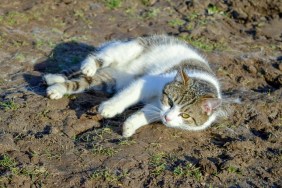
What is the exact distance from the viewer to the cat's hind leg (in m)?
4.61

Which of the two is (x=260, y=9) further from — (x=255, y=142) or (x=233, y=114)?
(x=255, y=142)

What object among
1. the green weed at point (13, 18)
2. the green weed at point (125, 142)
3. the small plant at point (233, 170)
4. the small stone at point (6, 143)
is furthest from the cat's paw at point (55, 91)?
the green weed at point (13, 18)

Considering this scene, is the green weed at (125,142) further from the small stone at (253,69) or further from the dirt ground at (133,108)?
the small stone at (253,69)

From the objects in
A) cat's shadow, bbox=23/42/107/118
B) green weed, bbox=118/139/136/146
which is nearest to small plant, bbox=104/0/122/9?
cat's shadow, bbox=23/42/107/118

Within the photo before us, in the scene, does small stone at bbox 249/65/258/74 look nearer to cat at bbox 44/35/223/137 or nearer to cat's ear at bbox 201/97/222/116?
cat at bbox 44/35/223/137

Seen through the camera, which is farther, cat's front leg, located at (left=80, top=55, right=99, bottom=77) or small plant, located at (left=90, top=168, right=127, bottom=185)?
cat's front leg, located at (left=80, top=55, right=99, bottom=77)

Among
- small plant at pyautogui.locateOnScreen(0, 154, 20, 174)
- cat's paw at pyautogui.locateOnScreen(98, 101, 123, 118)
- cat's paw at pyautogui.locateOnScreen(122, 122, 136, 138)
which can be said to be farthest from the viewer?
cat's paw at pyautogui.locateOnScreen(98, 101, 123, 118)

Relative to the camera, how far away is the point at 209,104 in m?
4.68

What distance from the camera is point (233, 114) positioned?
5367mm

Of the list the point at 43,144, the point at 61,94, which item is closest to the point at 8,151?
the point at 43,144

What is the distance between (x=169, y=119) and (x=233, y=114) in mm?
1098

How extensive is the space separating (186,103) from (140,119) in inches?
19.3

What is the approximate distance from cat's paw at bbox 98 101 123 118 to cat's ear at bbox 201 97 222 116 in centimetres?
90

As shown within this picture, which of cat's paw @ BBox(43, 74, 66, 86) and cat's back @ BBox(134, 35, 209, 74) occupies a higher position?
cat's back @ BBox(134, 35, 209, 74)
